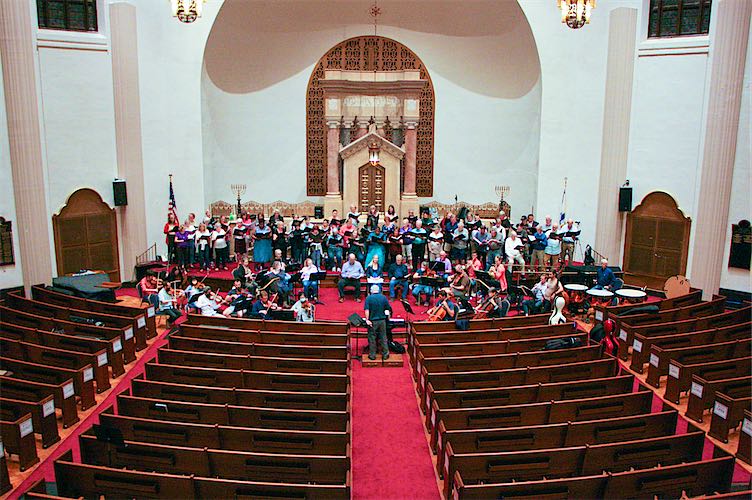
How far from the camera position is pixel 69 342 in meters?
11.1

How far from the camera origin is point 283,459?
683 cm

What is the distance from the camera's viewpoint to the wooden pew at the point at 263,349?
10438 millimetres

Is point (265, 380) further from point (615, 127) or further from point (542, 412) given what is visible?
point (615, 127)

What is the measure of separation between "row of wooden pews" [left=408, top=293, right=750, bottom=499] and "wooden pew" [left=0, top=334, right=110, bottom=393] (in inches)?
223

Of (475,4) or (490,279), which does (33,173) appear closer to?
(490,279)

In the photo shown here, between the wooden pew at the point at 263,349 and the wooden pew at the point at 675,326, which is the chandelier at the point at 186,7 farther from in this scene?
the wooden pew at the point at 675,326

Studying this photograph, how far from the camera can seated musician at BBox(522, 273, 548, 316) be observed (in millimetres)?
14266

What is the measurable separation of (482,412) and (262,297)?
718cm

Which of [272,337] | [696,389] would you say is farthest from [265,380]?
[696,389]

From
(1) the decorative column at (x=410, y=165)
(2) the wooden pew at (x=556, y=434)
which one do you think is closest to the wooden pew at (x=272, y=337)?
(2) the wooden pew at (x=556, y=434)

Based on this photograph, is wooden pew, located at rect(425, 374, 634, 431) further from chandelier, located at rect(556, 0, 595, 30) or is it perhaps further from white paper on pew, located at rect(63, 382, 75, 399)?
chandelier, located at rect(556, 0, 595, 30)

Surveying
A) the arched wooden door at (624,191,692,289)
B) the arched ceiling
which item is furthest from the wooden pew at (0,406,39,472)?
the arched ceiling

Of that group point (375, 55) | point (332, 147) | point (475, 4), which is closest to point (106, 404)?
point (332, 147)

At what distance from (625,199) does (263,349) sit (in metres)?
13.0
